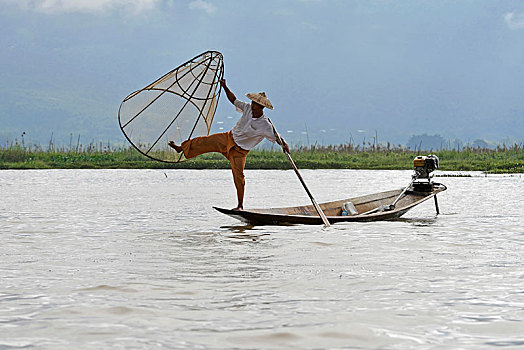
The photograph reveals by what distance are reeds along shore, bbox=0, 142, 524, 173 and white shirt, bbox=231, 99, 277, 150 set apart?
1543 cm

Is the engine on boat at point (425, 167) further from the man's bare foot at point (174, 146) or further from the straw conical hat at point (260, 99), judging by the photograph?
the man's bare foot at point (174, 146)

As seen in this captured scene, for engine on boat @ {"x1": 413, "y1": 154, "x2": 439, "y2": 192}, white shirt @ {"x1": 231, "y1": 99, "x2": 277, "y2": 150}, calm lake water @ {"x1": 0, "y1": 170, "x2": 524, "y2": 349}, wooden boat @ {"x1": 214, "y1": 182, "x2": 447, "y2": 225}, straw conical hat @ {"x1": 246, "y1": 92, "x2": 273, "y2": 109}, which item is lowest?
calm lake water @ {"x1": 0, "y1": 170, "x2": 524, "y2": 349}

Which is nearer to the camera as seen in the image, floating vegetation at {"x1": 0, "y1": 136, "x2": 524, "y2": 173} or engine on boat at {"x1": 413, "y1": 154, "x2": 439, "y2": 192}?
engine on boat at {"x1": 413, "y1": 154, "x2": 439, "y2": 192}

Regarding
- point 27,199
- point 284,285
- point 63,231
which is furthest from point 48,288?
point 27,199

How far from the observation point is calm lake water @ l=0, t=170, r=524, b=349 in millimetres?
2900

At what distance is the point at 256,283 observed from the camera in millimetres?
4047

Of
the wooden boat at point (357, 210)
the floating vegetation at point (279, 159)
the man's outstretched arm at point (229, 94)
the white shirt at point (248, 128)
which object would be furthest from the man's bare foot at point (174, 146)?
the floating vegetation at point (279, 159)

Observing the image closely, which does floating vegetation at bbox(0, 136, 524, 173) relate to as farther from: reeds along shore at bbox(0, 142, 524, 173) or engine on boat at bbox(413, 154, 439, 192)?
engine on boat at bbox(413, 154, 439, 192)

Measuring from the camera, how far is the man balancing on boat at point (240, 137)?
7188 millimetres

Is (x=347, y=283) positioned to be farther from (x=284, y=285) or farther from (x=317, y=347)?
(x=317, y=347)

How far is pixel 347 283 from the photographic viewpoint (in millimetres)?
4070

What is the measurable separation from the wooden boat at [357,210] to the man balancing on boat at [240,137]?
0.32 meters

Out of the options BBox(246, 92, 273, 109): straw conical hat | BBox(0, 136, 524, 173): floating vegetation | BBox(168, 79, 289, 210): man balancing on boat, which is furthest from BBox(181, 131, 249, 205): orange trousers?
A: BBox(0, 136, 524, 173): floating vegetation

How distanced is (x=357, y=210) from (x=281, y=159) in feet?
48.7
